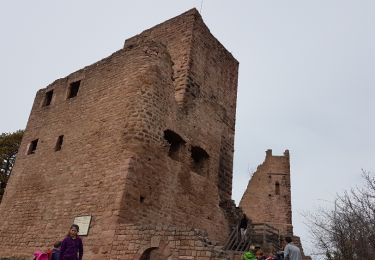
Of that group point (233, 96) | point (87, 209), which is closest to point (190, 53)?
point (233, 96)

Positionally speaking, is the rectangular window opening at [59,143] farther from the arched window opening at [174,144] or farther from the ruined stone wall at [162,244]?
the ruined stone wall at [162,244]

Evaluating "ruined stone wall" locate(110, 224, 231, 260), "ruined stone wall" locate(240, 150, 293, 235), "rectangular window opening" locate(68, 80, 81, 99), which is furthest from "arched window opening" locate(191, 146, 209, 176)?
"ruined stone wall" locate(240, 150, 293, 235)

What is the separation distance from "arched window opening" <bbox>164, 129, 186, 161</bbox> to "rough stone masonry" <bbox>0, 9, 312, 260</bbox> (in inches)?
1.1

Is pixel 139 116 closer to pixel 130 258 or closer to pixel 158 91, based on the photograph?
pixel 158 91

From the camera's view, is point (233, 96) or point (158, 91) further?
point (233, 96)

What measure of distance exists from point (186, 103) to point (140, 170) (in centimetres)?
284

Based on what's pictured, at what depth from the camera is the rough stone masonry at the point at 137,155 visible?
8.51 meters

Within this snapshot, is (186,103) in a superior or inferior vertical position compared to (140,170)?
superior

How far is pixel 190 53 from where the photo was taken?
38.2 ft

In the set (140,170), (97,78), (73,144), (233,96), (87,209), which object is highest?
(233,96)

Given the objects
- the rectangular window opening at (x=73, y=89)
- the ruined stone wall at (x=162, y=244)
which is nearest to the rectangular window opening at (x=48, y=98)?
the rectangular window opening at (x=73, y=89)

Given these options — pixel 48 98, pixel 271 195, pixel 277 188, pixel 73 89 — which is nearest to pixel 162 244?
pixel 73 89

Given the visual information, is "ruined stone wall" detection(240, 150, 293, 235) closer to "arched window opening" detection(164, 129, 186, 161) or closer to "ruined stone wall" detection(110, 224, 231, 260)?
"arched window opening" detection(164, 129, 186, 161)

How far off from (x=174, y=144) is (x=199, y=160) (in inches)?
49.8
